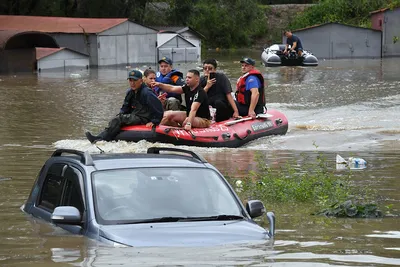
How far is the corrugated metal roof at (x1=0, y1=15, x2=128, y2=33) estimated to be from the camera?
5025 cm

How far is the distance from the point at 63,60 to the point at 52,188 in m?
38.9

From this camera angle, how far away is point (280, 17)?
260 feet

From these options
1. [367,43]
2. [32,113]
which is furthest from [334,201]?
[367,43]

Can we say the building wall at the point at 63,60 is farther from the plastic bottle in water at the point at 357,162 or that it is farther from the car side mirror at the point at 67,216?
the car side mirror at the point at 67,216

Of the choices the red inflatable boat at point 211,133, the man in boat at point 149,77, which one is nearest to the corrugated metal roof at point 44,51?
the red inflatable boat at point 211,133

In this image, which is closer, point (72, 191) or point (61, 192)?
point (72, 191)

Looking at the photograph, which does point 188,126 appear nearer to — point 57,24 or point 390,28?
point 57,24

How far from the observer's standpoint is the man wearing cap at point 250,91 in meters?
18.3

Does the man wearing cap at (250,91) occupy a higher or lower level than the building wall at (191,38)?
lower

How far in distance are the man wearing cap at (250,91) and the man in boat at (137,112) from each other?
7.48ft

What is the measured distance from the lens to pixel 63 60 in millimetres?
46438

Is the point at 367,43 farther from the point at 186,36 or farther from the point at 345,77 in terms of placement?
the point at 345,77

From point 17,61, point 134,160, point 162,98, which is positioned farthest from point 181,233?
point 17,61

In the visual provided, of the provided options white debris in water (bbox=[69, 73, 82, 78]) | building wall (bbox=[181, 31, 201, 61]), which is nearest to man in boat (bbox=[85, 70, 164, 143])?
white debris in water (bbox=[69, 73, 82, 78])
